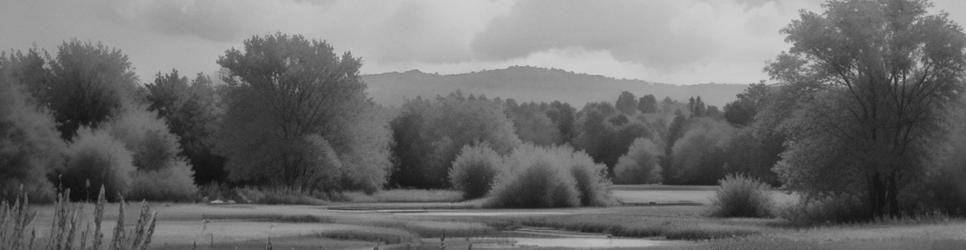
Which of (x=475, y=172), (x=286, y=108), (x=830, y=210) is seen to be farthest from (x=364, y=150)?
(x=830, y=210)

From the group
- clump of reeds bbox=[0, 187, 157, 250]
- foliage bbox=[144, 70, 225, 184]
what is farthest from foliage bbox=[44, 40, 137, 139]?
clump of reeds bbox=[0, 187, 157, 250]

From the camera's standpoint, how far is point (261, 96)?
276 ft

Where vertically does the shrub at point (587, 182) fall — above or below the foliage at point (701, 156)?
below

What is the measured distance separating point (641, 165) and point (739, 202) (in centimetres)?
9848

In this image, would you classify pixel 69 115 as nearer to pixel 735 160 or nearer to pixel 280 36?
pixel 280 36

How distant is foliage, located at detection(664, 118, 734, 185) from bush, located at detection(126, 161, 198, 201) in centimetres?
8331

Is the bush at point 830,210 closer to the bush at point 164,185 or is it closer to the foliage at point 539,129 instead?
the bush at point 164,185

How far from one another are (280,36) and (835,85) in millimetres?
46822

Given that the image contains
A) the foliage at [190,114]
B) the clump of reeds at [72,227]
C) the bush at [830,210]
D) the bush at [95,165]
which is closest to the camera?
the clump of reeds at [72,227]

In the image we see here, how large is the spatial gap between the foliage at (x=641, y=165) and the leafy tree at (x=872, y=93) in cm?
10391

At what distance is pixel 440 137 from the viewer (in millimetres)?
118625

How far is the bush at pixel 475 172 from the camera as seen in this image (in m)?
88.0

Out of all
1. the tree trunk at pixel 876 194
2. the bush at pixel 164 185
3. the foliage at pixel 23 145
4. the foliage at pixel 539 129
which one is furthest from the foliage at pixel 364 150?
the foliage at pixel 539 129

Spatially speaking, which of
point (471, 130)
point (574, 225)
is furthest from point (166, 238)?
point (471, 130)
